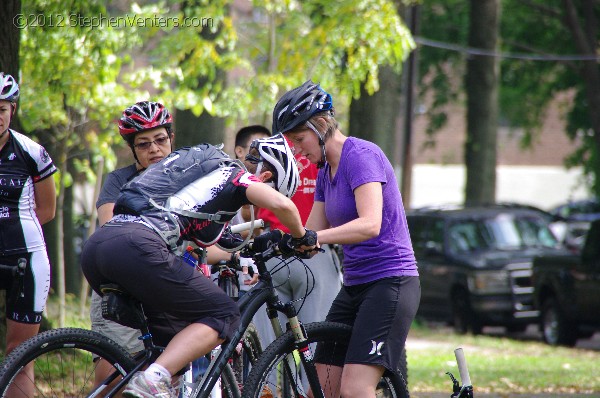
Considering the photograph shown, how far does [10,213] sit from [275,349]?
1703mm

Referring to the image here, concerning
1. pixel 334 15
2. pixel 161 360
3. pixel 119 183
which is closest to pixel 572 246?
pixel 334 15

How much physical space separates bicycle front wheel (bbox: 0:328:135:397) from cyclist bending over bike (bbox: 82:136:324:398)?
0.24 meters

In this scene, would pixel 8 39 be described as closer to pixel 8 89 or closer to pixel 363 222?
pixel 8 89

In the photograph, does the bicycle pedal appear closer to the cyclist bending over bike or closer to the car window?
the cyclist bending over bike

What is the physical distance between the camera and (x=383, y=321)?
16.9 ft

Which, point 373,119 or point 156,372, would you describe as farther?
point 373,119

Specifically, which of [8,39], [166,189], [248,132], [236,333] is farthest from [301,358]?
[8,39]

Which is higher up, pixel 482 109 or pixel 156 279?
pixel 156 279

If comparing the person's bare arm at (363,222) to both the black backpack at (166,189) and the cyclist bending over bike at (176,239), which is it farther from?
the black backpack at (166,189)

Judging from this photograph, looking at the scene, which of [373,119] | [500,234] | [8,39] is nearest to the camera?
[8,39]

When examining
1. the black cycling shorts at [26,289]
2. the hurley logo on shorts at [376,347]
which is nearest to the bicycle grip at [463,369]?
the hurley logo on shorts at [376,347]

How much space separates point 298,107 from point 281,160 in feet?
1.10

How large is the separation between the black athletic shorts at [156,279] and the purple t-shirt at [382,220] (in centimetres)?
71

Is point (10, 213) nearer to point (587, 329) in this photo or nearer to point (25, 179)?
point (25, 179)
